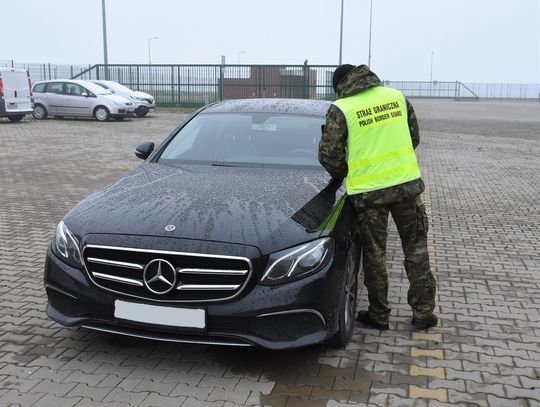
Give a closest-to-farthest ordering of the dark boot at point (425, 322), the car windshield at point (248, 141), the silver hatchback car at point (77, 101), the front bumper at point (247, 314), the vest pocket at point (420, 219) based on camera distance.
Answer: the front bumper at point (247, 314) → the vest pocket at point (420, 219) → the dark boot at point (425, 322) → the car windshield at point (248, 141) → the silver hatchback car at point (77, 101)

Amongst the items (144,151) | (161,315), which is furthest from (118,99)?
(161,315)

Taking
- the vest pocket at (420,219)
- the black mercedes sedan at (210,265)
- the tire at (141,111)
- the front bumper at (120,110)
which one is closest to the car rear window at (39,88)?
the front bumper at (120,110)

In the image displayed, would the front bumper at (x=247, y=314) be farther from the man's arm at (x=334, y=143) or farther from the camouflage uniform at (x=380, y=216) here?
the man's arm at (x=334, y=143)

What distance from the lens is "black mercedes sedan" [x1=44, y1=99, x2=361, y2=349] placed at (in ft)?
10.8

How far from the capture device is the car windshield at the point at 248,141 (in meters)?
4.90

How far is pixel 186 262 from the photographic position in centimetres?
332

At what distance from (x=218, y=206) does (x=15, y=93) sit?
19730 millimetres

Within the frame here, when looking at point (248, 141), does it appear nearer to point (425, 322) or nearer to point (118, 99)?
point (425, 322)

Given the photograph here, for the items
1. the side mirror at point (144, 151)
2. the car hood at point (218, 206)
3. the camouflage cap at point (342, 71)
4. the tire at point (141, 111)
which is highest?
the camouflage cap at point (342, 71)

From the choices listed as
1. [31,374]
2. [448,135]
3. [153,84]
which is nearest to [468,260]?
[31,374]

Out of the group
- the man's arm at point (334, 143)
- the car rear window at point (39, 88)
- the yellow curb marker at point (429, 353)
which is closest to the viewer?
the yellow curb marker at point (429, 353)

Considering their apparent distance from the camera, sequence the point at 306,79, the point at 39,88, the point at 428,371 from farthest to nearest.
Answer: the point at 306,79
the point at 39,88
the point at 428,371

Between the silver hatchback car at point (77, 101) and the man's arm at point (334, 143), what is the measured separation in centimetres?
2061

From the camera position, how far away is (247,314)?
129 inches
